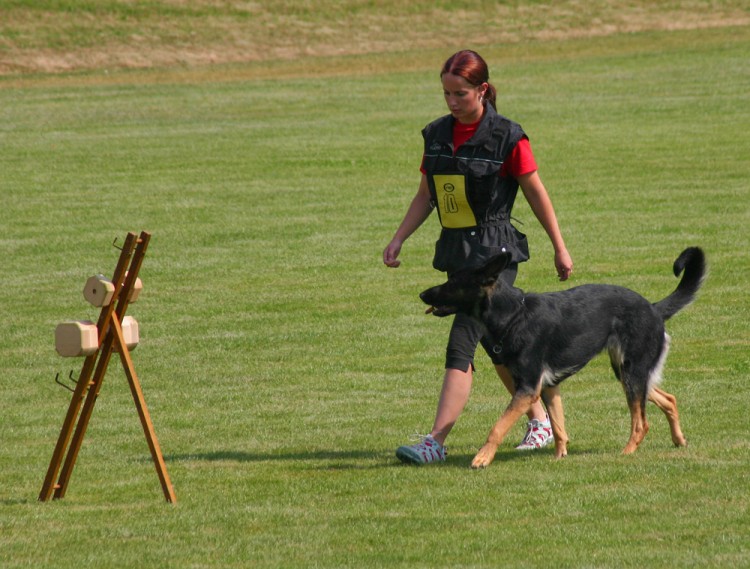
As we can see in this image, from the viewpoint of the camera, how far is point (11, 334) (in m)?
13.3

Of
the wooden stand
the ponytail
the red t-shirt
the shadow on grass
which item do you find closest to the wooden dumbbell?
the wooden stand

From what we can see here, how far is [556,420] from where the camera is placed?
7.96 meters

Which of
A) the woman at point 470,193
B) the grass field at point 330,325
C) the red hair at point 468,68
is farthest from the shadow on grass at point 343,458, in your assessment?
the red hair at point 468,68

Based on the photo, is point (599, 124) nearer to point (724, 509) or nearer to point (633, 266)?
point (633, 266)

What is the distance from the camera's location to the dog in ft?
25.3

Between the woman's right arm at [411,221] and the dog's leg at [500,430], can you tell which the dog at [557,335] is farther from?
the woman's right arm at [411,221]

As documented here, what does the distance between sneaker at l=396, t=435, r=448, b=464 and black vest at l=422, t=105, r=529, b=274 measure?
1.03 metres

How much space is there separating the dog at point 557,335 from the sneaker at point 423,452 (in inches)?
14.0

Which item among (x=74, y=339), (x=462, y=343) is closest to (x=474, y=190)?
(x=462, y=343)

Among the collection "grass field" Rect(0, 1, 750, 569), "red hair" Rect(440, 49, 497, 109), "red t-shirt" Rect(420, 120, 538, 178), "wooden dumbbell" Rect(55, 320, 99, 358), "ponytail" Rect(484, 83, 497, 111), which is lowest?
"grass field" Rect(0, 1, 750, 569)

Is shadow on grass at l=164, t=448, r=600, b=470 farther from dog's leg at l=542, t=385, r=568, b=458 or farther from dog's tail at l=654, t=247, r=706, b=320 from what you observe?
dog's tail at l=654, t=247, r=706, b=320

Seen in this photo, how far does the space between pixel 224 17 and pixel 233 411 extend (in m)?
Result: 36.2

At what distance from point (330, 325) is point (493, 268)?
5841mm

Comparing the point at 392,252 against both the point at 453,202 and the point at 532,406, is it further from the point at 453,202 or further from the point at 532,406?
the point at 532,406
